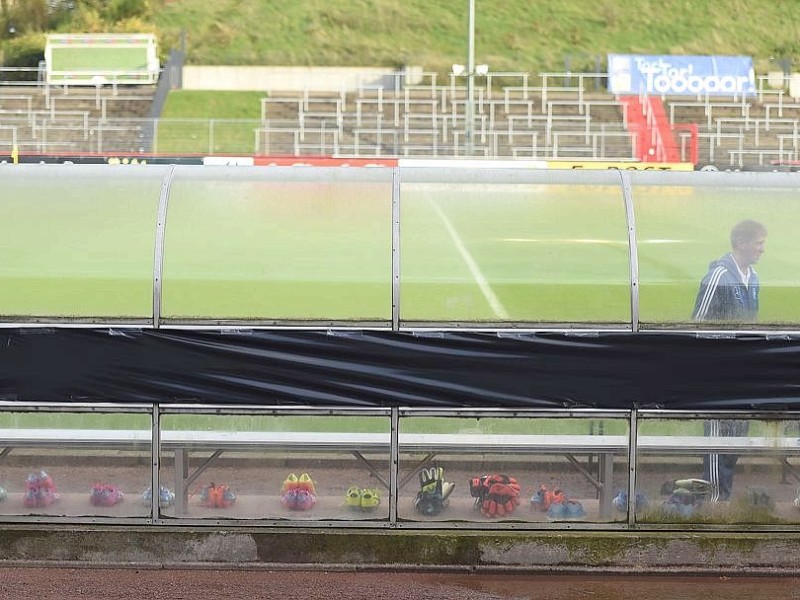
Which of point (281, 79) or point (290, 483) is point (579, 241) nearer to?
point (290, 483)

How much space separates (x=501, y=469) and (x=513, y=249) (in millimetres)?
1345

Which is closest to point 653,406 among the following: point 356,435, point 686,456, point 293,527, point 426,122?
point 686,456

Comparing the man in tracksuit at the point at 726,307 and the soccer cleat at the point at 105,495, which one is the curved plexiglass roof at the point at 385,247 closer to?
the man in tracksuit at the point at 726,307

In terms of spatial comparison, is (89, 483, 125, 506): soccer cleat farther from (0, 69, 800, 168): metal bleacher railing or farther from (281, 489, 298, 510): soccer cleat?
(0, 69, 800, 168): metal bleacher railing

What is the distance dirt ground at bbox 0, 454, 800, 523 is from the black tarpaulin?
1.34 feet

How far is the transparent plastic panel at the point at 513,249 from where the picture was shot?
7.61 m

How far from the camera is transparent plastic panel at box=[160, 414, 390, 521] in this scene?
25.1ft

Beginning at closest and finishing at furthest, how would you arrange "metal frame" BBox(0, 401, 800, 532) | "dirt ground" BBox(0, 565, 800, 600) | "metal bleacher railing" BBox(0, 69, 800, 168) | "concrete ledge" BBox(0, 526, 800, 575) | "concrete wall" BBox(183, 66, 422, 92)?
"dirt ground" BBox(0, 565, 800, 600) < "concrete ledge" BBox(0, 526, 800, 575) < "metal frame" BBox(0, 401, 800, 532) < "metal bleacher railing" BBox(0, 69, 800, 168) < "concrete wall" BBox(183, 66, 422, 92)

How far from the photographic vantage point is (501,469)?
25.1 feet

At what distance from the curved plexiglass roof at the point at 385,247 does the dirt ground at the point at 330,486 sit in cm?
86

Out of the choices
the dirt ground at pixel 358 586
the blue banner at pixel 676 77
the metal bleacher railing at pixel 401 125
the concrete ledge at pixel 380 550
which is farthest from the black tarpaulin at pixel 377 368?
the blue banner at pixel 676 77

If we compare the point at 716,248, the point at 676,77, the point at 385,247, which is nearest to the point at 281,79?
the point at 676,77

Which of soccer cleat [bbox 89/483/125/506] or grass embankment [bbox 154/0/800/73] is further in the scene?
grass embankment [bbox 154/0/800/73]

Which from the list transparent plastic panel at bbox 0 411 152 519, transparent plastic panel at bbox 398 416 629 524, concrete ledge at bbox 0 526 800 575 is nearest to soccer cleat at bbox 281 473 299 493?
concrete ledge at bbox 0 526 800 575
